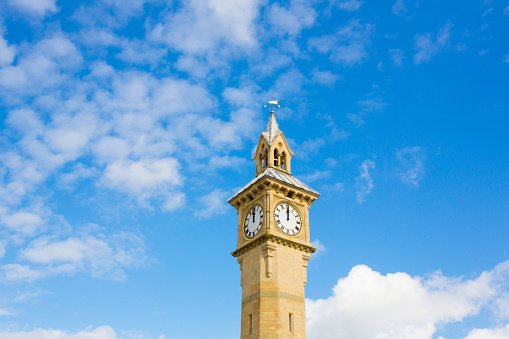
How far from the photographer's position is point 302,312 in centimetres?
5494

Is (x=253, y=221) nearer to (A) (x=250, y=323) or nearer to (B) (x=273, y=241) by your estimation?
(B) (x=273, y=241)

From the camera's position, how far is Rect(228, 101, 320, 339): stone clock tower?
53219mm

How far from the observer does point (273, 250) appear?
184 ft

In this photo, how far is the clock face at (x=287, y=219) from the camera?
192 ft

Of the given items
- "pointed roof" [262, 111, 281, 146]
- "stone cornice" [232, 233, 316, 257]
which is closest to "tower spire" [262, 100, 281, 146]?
"pointed roof" [262, 111, 281, 146]

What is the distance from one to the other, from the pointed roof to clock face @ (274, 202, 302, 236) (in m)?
10.0

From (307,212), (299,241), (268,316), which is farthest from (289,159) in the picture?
(268,316)

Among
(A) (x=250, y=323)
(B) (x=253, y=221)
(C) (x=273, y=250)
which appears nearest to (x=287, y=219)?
(B) (x=253, y=221)

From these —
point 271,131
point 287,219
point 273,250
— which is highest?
point 271,131

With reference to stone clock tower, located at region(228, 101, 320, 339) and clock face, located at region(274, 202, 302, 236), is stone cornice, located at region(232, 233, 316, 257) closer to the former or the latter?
stone clock tower, located at region(228, 101, 320, 339)

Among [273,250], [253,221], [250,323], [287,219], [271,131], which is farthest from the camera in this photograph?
[271,131]

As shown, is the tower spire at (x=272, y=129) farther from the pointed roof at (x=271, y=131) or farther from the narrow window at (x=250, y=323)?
the narrow window at (x=250, y=323)

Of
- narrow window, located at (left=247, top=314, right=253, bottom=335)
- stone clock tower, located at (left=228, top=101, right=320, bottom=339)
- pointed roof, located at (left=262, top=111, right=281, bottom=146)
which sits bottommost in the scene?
narrow window, located at (left=247, top=314, right=253, bottom=335)

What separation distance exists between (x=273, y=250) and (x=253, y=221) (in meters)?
5.32
